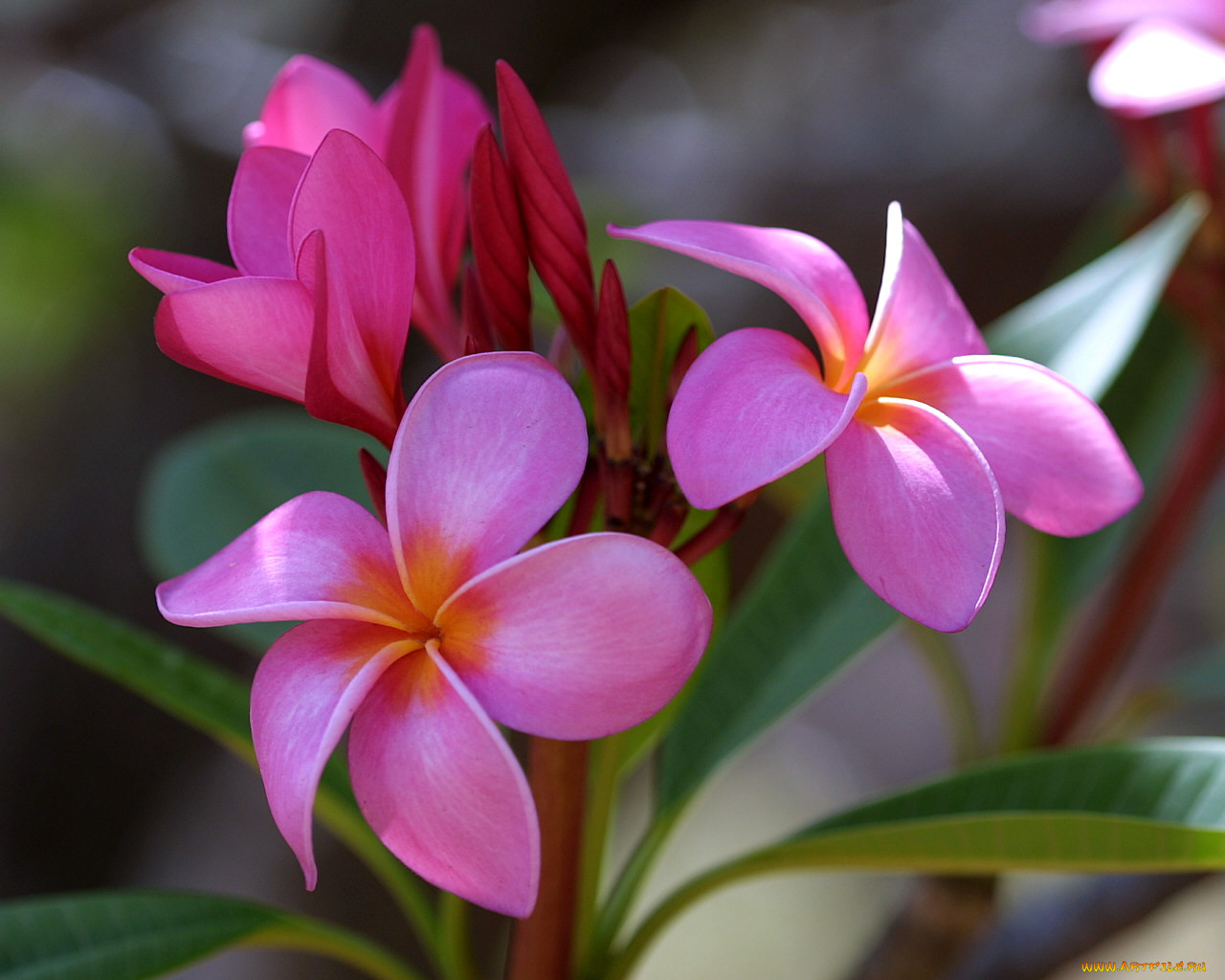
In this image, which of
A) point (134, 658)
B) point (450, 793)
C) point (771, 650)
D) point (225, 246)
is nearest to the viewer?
point (450, 793)

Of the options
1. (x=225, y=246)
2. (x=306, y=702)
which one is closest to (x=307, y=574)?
(x=306, y=702)

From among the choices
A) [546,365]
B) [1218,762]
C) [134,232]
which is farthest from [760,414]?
[134,232]

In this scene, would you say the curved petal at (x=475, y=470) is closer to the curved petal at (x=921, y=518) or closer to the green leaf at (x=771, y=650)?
the curved petal at (x=921, y=518)

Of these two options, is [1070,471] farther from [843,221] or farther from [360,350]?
[843,221]

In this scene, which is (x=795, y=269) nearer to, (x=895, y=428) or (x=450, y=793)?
(x=895, y=428)

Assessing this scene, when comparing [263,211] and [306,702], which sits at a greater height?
[263,211]

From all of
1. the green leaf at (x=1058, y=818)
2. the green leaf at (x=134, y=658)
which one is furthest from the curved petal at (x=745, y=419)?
the green leaf at (x=134, y=658)
